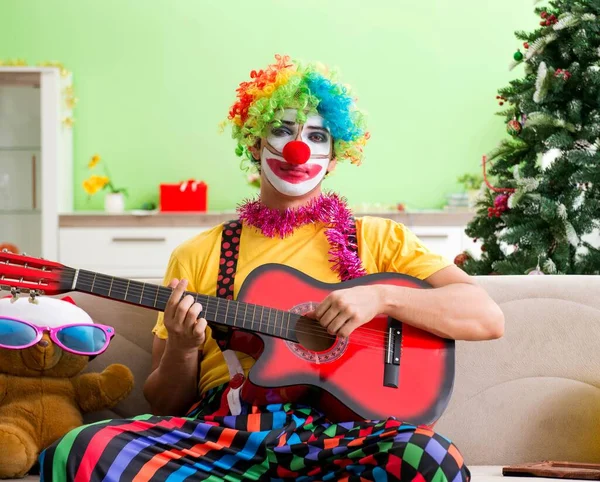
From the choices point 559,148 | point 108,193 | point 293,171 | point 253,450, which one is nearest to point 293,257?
point 293,171

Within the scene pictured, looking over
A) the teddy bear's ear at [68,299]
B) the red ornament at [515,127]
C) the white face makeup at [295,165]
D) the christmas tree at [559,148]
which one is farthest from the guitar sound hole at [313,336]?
the red ornament at [515,127]

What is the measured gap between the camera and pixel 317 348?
1888 mm

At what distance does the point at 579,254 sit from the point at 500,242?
10.3 inches

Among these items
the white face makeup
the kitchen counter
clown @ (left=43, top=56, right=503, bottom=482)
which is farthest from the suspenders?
the kitchen counter

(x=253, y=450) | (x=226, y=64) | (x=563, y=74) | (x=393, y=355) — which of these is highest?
(x=226, y=64)

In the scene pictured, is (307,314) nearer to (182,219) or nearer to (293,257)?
(293,257)

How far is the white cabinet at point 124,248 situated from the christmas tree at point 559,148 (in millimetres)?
2599

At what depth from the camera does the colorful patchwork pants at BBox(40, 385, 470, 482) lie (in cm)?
156

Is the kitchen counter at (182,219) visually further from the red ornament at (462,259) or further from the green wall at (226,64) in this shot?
the red ornament at (462,259)

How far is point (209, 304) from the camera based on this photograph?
1809 mm

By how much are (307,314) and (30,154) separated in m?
3.84

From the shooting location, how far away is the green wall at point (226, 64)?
218 inches

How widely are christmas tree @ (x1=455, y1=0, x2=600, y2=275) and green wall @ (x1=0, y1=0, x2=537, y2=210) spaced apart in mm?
2840

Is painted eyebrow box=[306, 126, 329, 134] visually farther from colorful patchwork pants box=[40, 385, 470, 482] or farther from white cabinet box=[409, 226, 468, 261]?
white cabinet box=[409, 226, 468, 261]
